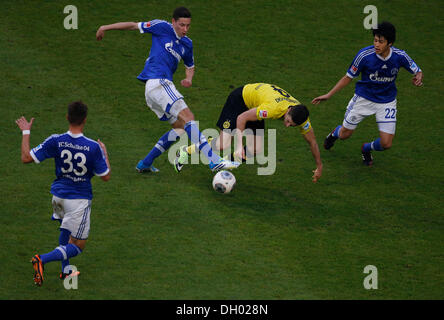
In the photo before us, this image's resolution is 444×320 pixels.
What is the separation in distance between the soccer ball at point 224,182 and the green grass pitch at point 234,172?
18cm

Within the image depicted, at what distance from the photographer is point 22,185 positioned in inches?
364

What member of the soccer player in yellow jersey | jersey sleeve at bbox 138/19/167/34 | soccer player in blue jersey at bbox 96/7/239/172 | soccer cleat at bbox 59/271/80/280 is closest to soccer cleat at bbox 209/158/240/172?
soccer player in blue jersey at bbox 96/7/239/172

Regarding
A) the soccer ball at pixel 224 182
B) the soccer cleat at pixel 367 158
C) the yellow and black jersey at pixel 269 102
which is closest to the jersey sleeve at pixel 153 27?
the yellow and black jersey at pixel 269 102

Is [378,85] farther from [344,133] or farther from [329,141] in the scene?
[329,141]

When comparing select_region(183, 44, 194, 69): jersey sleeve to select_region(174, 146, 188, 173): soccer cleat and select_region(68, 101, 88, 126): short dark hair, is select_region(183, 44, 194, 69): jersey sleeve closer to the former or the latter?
select_region(174, 146, 188, 173): soccer cleat

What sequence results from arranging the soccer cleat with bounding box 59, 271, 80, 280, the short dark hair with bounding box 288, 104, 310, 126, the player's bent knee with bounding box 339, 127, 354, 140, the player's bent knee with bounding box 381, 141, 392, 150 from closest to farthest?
the soccer cleat with bounding box 59, 271, 80, 280, the short dark hair with bounding box 288, 104, 310, 126, the player's bent knee with bounding box 381, 141, 392, 150, the player's bent knee with bounding box 339, 127, 354, 140

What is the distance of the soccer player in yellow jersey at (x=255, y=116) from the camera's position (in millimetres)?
8906

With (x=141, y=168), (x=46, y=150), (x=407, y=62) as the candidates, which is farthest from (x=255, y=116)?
(x=46, y=150)

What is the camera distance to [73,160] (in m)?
6.93

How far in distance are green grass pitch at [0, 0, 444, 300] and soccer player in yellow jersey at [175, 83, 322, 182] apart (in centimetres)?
49

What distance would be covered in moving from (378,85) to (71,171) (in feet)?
17.2

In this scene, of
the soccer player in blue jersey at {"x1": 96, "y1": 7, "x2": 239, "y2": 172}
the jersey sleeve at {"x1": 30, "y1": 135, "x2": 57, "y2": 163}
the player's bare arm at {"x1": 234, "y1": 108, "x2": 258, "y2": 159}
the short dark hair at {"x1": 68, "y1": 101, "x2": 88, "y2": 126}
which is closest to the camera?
the short dark hair at {"x1": 68, "y1": 101, "x2": 88, "y2": 126}

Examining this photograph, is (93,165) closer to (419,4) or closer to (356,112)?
(356,112)

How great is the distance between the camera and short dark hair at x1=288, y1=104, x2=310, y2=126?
28.4 ft
